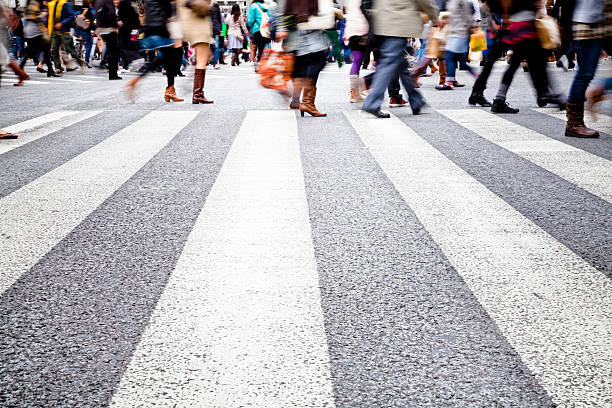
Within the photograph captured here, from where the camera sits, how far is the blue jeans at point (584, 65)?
20.4 feet

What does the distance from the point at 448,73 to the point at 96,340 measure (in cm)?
→ 1025

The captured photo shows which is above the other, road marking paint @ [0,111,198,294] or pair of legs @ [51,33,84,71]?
pair of legs @ [51,33,84,71]

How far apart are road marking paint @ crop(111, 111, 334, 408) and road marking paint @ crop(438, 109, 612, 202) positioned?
6.35ft

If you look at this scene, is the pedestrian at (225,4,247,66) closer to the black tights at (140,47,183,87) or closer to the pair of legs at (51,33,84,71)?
the pair of legs at (51,33,84,71)

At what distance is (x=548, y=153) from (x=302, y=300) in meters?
3.72

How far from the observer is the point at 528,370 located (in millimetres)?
2133

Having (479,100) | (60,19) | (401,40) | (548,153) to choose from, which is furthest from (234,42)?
(548,153)

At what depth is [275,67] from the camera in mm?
8195

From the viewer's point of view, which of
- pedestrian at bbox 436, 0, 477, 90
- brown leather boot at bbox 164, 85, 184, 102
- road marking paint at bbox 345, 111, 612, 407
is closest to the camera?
road marking paint at bbox 345, 111, 612, 407

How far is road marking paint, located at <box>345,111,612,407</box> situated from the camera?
214 cm

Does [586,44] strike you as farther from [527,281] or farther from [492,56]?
[527,281]

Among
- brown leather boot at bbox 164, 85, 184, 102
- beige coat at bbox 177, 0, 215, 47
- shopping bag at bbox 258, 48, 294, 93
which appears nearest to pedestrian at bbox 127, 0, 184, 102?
beige coat at bbox 177, 0, 215, 47

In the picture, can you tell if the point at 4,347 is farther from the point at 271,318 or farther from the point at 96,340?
the point at 271,318

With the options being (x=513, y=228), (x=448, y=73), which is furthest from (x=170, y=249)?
(x=448, y=73)
